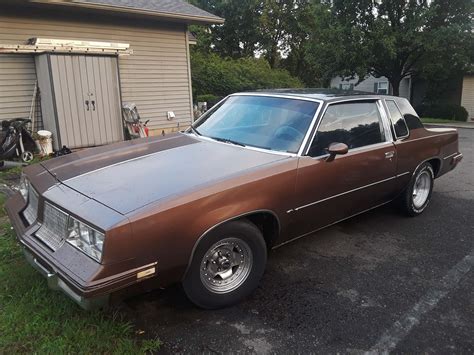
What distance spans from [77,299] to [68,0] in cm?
779

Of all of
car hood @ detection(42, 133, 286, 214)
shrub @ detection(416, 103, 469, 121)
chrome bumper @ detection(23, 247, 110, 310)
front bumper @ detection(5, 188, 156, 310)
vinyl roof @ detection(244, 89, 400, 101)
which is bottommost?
shrub @ detection(416, 103, 469, 121)

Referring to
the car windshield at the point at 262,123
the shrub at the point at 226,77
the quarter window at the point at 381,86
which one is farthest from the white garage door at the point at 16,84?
the quarter window at the point at 381,86

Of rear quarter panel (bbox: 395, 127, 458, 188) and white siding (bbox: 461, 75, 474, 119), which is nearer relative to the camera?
rear quarter panel (bbox: 395, 127, 458, 188)

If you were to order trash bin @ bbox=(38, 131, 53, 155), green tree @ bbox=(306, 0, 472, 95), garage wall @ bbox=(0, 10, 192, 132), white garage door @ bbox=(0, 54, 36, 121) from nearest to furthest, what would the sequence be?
trash bin @ bbox=(38, 131, 53, 155)
white garage door @ bbox=(0, 54, 36, 121)
garage wall @ bbox=(0, 10, 192, 132)
green tree @ bbox=(306, 0, 472, 95)

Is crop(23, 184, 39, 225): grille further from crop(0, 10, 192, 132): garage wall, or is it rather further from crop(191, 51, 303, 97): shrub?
crop(191, 51, 303, 97): shrub

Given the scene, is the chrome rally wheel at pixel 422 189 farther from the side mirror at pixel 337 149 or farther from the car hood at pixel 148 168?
the car hood at pixel 148 168

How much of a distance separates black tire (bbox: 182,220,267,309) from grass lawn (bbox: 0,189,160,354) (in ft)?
1.41

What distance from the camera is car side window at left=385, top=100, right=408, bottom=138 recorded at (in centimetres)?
448

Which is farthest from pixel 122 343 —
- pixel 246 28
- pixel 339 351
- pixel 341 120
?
pixel 246 28

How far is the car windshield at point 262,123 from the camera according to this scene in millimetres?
3551

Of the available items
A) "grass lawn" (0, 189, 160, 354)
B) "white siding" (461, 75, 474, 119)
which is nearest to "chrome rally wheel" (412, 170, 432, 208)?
"grass lawn" (0, 189, 160, 354)

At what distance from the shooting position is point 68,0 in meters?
8.23

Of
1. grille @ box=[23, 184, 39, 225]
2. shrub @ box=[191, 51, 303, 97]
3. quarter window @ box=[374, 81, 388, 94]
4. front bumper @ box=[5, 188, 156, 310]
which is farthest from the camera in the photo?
quarter window @ box=[374, 81, 388, 94]

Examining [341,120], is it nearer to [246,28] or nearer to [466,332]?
[466,332]
